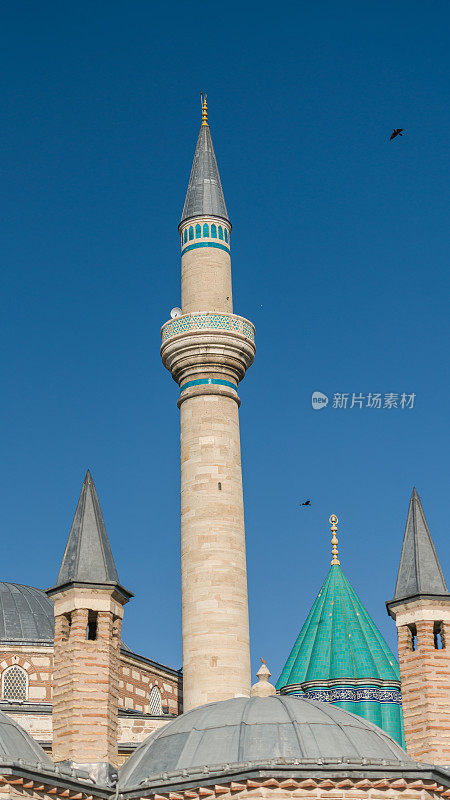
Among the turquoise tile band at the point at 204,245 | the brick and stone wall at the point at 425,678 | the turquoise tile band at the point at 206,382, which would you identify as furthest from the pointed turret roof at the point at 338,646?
the brick and stone wall at the point at 425,678

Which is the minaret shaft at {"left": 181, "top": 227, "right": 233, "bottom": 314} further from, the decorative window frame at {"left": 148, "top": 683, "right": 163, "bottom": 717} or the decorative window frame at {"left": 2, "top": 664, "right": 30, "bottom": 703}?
the decorative window frame at {"left": 148, "top": 683, "right": 163, "bottom": 717}

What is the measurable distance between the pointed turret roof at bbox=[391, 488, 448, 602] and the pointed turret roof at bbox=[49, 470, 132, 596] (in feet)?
15.3

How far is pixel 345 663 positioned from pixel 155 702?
4.89m

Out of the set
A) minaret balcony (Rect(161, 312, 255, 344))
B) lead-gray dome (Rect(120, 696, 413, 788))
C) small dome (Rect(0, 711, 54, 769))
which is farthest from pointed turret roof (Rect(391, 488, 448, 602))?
minaret balcony (Rect(161, 312, 255, 344))

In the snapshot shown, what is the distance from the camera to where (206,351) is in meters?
28.5

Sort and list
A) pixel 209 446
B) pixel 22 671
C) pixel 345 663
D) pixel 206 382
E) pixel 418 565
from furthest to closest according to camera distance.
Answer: pixel 345 663 → pixel 22 671 → pixel 206 382 → pixel 209 446 → pixel 418 565

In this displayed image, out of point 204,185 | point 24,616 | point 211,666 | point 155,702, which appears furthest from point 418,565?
point 24,616

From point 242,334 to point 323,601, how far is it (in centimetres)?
844

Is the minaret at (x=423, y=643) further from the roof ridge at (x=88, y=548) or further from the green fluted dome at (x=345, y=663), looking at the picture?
the green fluted dome at (x=345, y=663)

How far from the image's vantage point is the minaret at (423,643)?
19.2m

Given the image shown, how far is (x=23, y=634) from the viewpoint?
30.7 meters

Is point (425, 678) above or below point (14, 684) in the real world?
below

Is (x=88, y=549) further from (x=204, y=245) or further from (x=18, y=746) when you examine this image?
(x=204, y=245)

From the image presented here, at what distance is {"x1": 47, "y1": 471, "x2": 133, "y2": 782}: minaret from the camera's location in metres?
17.7
